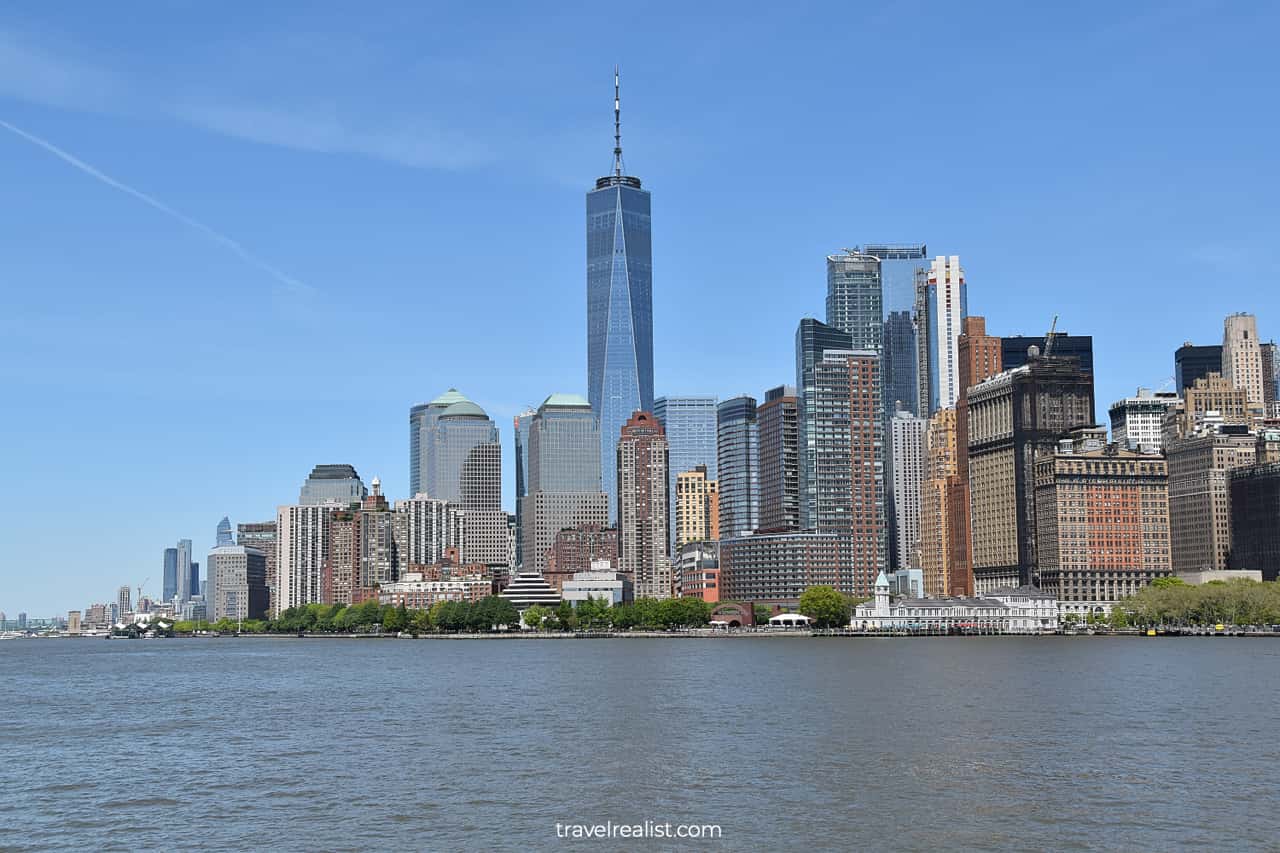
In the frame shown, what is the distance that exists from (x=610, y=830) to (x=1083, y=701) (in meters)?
60.3

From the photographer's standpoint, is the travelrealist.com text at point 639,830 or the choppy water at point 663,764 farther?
the choppy water at point 663,764

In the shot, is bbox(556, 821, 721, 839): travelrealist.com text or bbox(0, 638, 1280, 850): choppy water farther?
bbox(0, 638, 1280, 850): choppy water

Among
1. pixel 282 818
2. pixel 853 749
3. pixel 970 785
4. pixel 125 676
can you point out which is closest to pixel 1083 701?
pixel 853 749

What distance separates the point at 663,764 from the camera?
241 ft

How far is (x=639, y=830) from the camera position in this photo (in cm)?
5700

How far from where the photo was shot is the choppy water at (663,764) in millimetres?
57250

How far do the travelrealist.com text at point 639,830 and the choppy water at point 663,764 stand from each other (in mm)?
832

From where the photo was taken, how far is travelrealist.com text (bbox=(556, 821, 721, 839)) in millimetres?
55938

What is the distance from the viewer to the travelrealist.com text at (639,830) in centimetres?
5594

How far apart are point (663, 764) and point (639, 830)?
16.6 meters

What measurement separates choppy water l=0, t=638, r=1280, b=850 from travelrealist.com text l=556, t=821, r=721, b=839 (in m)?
0.83

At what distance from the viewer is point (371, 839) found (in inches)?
2195

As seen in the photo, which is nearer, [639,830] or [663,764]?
[639,830]

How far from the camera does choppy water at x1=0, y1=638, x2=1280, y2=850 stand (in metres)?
57.2
